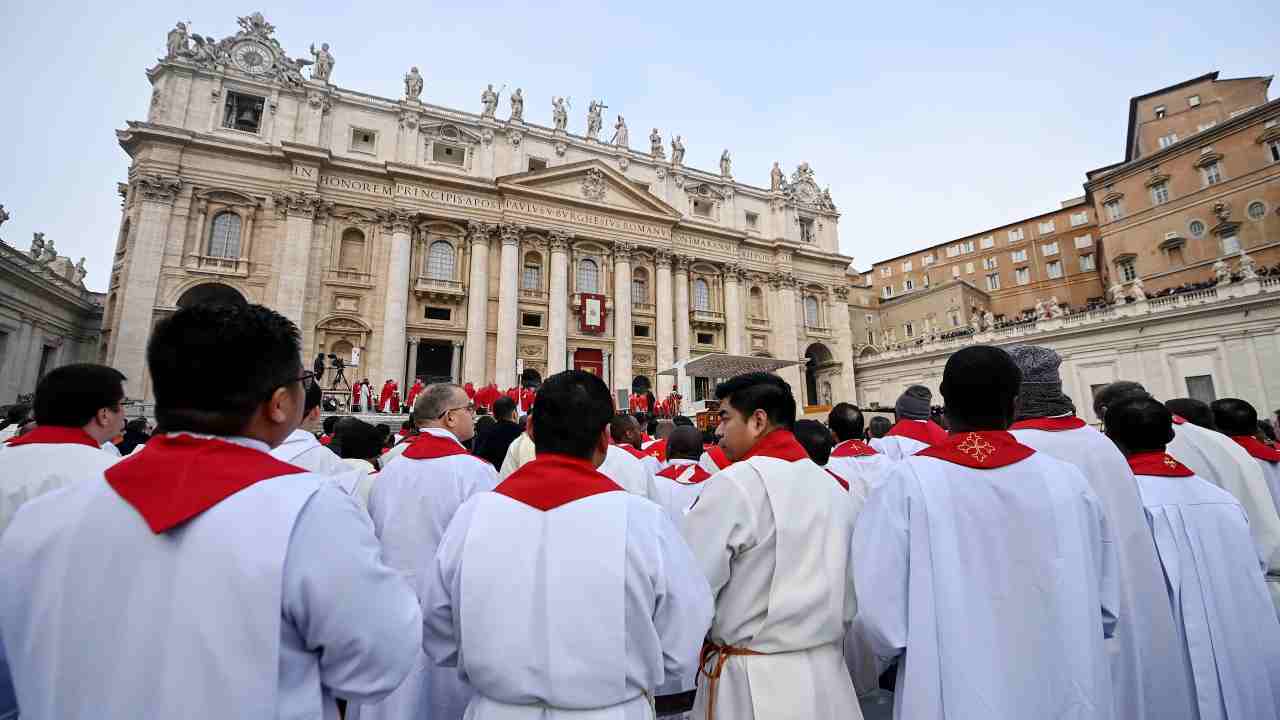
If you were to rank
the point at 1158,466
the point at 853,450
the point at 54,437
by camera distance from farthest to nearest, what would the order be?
1. the point at 853,450
2. the point at 1158,466
3. the point at 54,437

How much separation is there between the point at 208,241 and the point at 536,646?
26889 mm

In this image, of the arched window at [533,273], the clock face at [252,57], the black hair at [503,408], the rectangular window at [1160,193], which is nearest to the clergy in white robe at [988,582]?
the black hair at [503,408]

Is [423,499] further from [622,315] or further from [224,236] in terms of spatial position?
[224,236]

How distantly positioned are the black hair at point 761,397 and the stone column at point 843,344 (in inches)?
1288

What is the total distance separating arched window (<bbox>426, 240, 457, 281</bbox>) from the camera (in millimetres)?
25156

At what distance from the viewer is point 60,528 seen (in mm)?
1229

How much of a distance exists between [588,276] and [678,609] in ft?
89.5

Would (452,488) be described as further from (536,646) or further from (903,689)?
(903,689)

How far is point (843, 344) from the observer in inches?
1375

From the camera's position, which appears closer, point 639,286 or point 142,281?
point 142,281

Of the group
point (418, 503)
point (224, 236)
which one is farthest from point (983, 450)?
point (224, 236)

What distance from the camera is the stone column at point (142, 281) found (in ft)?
61.9

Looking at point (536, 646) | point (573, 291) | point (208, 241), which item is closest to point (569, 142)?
point (573, 291)

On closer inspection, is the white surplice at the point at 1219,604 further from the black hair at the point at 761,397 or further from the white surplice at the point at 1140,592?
the black hair at the point at 761,397
